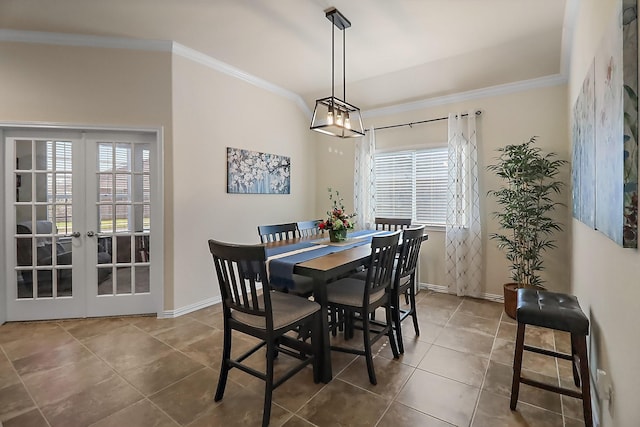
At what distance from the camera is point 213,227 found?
12.2 ft

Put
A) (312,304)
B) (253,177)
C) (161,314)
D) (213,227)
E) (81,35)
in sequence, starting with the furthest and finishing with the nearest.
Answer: (253,177)
(213,227)
(161,314)
(81,35)
(312,304)

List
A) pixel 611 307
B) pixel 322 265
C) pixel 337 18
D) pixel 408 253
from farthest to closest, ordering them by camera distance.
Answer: pixel 337 18 → pixel 408 253 → pixel 322 265 → pixel 611 307

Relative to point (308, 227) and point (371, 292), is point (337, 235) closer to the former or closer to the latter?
point (308, 227)

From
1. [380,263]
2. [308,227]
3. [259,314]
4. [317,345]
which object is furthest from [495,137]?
[259,314]

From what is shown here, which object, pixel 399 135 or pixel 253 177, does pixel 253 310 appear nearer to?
pixel 253 177

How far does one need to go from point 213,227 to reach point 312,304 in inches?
83.3

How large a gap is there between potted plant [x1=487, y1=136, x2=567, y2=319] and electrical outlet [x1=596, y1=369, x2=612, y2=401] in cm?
179

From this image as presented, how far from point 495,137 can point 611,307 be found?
286cm

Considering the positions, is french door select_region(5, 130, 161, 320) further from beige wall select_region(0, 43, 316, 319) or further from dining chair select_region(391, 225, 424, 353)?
dining chair select_region(391, 225, 424, 353)

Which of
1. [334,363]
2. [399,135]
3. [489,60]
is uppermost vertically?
[489,60]

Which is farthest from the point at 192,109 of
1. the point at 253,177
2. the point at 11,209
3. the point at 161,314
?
the point at 161,314

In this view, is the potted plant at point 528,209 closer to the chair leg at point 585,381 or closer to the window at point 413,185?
the window at point 413,185

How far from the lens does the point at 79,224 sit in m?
3.20

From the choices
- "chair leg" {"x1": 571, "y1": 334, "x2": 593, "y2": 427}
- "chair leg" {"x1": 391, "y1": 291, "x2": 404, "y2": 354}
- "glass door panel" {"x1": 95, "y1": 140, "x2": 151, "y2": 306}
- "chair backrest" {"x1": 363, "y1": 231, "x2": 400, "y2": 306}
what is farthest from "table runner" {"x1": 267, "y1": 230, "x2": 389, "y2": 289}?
"glass door panel" {"x1": 95, "y1": 140, "x2": 151, "y2": 306}
